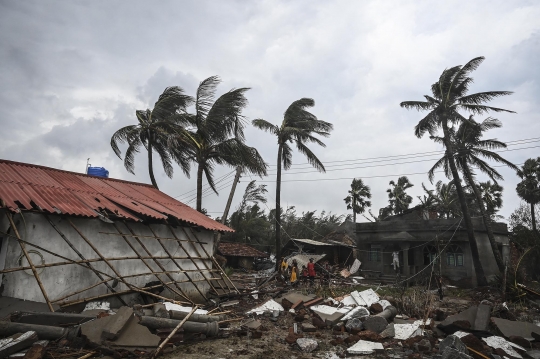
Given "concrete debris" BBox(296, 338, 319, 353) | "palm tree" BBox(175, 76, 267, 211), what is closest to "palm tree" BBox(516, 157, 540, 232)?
"palm tree" BBox(175, 76, 267, 211)

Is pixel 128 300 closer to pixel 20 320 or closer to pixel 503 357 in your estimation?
pixel 20 320

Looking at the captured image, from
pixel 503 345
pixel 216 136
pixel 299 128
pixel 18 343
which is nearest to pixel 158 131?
pixel 216 136

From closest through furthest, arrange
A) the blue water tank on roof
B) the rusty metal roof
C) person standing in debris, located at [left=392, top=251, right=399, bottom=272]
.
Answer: the blue water tank on roof → person standing in debris, located at [left=392, top=251, right=399, bottom=272] → the rusty metal roof

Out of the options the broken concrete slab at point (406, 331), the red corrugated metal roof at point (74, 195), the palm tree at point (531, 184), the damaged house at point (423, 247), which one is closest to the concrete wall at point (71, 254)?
the red corrugated metal roof at point (74, 195)

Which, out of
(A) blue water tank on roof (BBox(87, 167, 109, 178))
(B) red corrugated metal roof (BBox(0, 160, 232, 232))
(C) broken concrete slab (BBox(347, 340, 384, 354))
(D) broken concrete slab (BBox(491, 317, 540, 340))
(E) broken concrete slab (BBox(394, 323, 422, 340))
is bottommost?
(C) broken concrete slab (BBox(347, 340, 384, 354))

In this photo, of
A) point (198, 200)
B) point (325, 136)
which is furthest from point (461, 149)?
point (198, 200)

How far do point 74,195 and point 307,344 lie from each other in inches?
306

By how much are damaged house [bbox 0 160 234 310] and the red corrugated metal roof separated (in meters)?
0.03

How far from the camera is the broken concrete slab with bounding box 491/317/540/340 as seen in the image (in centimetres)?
797

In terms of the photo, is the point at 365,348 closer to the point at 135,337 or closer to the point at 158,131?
the point at 135,337

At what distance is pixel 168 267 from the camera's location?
11844mm

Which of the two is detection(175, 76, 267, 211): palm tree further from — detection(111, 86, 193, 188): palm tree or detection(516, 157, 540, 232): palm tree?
detection(516, 157, 540, 232): palm tree

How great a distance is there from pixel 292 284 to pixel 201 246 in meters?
4.96

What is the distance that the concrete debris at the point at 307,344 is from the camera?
7.24 m
